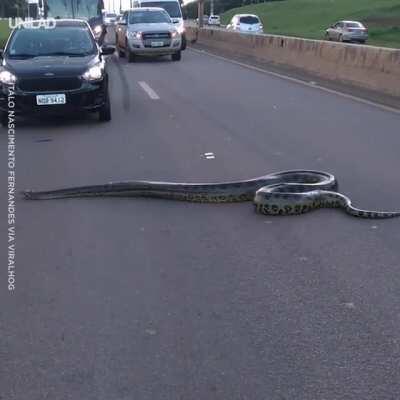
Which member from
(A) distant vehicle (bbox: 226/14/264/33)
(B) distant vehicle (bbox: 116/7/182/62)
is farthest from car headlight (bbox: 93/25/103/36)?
(A) distant vehicle (bbox: 226/14/264/33)

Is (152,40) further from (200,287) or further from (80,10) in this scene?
(200,287)

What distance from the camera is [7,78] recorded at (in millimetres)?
11805

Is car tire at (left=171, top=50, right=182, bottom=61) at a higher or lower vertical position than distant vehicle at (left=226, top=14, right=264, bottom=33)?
higher

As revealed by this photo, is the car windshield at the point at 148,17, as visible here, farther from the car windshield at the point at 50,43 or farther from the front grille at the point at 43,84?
the front grille at the point at 43,84

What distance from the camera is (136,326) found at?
4.40 m

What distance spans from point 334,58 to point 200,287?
14712 mm

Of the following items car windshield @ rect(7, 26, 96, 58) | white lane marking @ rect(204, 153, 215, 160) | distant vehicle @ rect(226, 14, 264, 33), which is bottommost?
distant vehicle @ rect(226, 14, 264, 33)

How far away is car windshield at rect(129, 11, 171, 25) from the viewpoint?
29.5m

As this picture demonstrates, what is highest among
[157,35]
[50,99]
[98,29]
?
[50,99]

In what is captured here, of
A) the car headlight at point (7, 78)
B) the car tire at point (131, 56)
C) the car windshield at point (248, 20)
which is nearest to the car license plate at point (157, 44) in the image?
the car tire at point (131, 56)

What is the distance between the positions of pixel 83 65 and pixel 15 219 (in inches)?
227

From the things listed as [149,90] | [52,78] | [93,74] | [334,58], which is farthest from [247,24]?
[52,78]

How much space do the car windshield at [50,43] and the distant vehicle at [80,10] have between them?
1900cm

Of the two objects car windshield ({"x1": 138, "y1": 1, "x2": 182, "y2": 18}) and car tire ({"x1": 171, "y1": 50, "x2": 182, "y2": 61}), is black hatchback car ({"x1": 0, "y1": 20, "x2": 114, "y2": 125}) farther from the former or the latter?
car windshield ({"x1": 138, "y1": 1, "x2": 182, "y2": 18})
